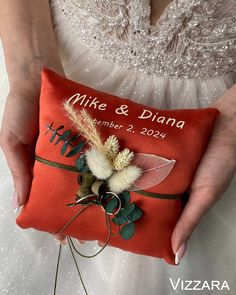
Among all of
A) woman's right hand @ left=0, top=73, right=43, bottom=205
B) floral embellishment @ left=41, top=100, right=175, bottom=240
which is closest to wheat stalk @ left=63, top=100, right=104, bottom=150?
floral embellishment @ left=41, top=100, right=175, bottom=240

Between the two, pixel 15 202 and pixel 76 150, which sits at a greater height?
pixel 76 150

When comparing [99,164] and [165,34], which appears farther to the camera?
[165,34]

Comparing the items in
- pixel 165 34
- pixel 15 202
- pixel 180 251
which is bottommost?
pixel 15 202

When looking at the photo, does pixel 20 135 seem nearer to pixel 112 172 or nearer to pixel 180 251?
pixel 112 172

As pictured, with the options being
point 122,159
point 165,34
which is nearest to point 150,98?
point 165,34

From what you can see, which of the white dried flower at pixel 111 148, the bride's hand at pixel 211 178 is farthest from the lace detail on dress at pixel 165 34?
the white dried flower at pixel 111 148
